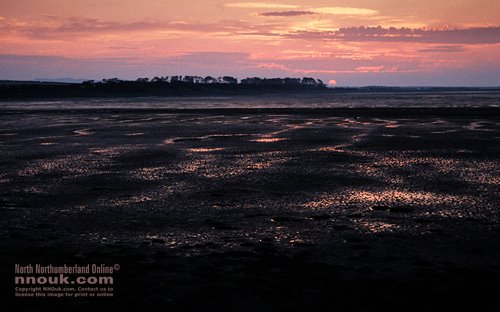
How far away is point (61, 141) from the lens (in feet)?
97.1

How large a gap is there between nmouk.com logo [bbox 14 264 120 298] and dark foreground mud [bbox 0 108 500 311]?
0.57 ft

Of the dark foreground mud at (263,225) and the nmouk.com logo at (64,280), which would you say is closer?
the dark foreground mud at (263,225)

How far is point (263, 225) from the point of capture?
11.4 m

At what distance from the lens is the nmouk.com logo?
7648 mm

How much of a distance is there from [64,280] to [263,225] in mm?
4684

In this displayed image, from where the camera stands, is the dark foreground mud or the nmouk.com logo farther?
the nmouk.com logo

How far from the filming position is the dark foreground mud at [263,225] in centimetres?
754

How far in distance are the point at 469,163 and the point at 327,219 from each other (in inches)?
428

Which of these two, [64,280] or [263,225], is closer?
[64,280]

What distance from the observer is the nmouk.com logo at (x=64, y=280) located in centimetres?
765

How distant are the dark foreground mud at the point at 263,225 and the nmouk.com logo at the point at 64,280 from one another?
6.9 inches

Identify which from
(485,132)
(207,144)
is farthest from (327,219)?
(485,132)

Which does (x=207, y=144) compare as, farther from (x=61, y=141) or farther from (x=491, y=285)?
(x=491, y=285)

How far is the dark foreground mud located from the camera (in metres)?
7.54
